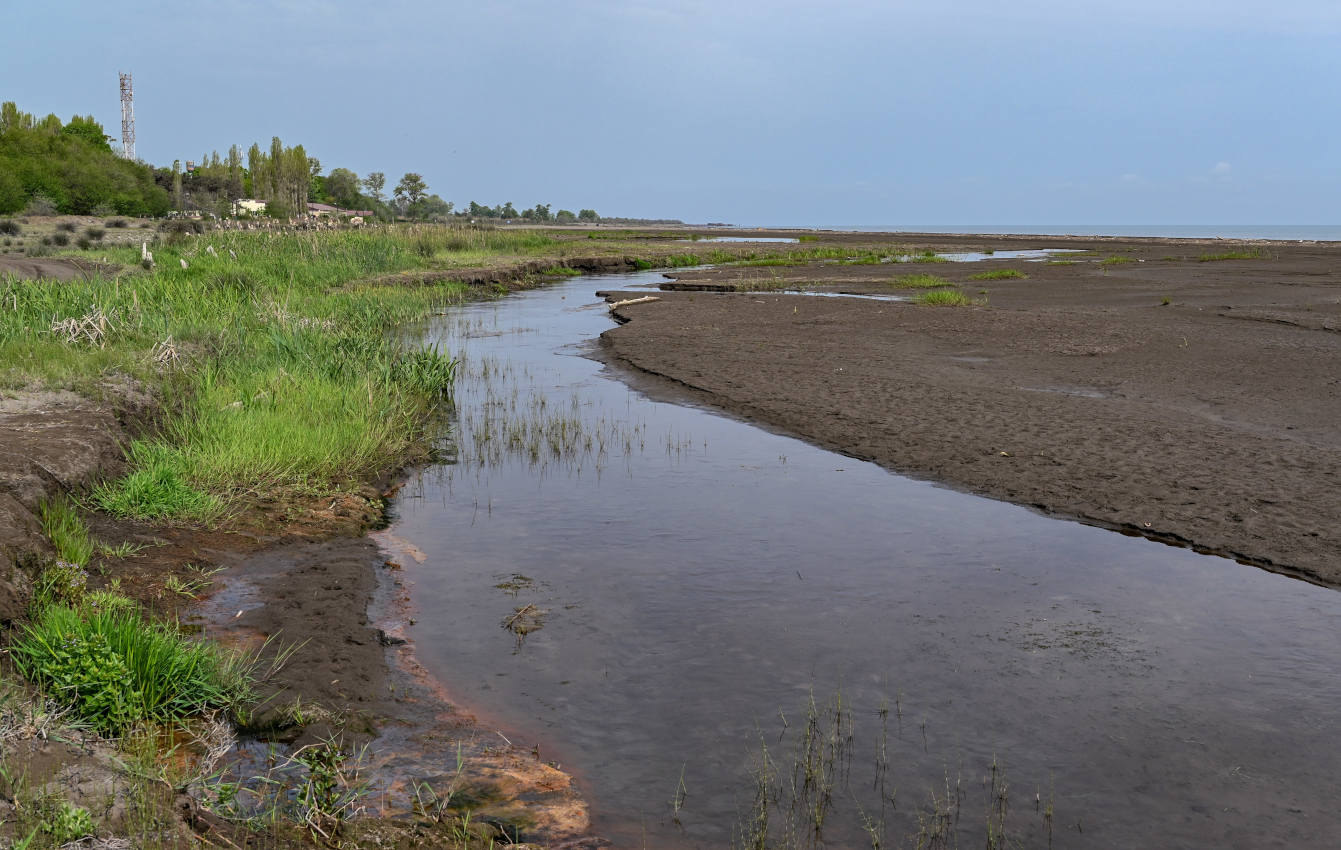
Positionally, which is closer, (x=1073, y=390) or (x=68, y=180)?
(x=1073, y=390)

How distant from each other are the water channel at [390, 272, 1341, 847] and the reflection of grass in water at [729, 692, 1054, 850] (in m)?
0.02

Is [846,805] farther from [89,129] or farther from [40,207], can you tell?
[89,129]

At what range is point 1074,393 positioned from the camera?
13.3m

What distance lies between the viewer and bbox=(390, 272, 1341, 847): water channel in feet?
15.0

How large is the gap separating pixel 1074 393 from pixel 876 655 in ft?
27.8

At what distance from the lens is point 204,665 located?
4.98 meters

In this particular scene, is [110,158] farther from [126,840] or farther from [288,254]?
[126,840]

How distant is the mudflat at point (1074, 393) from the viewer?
851 cm

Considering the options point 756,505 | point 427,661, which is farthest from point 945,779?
point 756,505

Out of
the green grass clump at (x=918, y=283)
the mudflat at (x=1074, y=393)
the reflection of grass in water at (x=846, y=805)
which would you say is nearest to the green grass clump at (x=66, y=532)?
the reflection of grass in water at (x=846, y=805)

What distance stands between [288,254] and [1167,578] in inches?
972

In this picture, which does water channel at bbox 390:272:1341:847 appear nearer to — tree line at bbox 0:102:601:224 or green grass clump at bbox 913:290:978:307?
green grass clump at bbox 913:290:978:307

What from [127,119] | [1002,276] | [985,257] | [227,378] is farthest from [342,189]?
[227,378]

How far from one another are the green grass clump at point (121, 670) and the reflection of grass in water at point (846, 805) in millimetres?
2271
